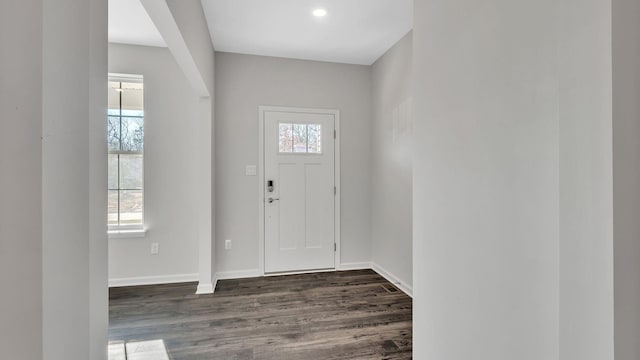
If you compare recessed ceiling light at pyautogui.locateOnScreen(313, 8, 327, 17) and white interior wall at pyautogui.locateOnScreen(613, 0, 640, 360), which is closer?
white interior wall at pyautogui.locateOnScreen(613, 0, 640, 360)

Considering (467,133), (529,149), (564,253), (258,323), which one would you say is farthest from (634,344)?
(258,323)

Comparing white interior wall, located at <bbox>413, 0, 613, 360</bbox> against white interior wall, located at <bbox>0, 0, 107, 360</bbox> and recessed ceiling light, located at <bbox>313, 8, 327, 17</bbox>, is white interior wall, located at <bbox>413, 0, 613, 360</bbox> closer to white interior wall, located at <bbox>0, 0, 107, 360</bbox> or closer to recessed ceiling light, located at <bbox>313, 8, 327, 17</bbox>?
white interior wall, located at <bbox>0, 0, 107, 360</bbox>

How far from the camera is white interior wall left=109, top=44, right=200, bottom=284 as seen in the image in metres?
3.39

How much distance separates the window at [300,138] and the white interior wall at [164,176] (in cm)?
100

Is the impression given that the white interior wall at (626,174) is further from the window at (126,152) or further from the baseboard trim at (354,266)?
the window at (126,152)

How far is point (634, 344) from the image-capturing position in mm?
718

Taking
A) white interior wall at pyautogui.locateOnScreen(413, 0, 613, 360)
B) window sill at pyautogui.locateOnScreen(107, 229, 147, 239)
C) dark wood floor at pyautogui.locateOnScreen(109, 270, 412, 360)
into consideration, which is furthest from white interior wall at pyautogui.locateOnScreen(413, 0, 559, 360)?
window sill at pyautogui.locateOnScreen(107, 229, 147, 239)

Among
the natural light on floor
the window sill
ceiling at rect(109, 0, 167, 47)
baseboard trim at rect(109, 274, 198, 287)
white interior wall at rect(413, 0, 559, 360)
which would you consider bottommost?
the natural light on floor

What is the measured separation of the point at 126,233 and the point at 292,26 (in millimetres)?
2803

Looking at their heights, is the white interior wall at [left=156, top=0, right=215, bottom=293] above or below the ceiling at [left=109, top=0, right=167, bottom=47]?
below

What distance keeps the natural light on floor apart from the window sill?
143 centimetres

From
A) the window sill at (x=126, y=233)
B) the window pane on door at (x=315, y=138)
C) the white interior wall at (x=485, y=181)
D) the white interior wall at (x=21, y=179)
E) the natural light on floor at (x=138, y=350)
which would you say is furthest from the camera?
the window pane on door at (x=315, y=138)

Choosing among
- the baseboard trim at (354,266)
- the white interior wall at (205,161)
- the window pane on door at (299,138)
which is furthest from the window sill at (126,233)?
the baseboard trim at (354,266)

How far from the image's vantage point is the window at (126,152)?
3.38 metres
